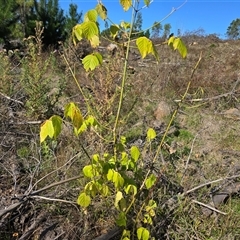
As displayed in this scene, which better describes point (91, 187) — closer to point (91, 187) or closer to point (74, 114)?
point (91, 187)

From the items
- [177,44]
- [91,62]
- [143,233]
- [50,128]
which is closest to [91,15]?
[91,62]

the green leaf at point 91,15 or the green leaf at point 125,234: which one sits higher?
the green leaf at point 91,15

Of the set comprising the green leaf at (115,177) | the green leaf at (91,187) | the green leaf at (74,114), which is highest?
the green leaf at (74,114)

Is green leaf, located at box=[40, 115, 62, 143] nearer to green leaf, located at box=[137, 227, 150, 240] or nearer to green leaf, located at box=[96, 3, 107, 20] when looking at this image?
green leaf, located at box=[96, 3, 107, 20]

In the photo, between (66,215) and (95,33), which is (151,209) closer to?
(66,215)

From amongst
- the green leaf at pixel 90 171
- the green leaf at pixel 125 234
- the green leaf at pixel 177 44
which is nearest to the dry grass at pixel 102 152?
the green leaf at pixel 90 171

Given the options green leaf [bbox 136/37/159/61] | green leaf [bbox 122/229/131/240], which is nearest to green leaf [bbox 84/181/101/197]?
green leaf [bbox 122/229/131/240]

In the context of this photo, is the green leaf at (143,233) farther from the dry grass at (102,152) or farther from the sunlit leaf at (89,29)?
the sunlit leaf at (89,29)

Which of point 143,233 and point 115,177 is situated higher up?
point 115,177

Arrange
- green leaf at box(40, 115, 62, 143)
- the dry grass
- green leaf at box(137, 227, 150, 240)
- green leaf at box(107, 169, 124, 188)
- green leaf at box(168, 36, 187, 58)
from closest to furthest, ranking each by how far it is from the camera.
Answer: green leaf at box(40, 115, 62, 143), green leaf at box(168, 36, 187, 58), green leaf at box(107, 169, 124, 188), green leaf at box(137, 227, 150, 240), the dry grass

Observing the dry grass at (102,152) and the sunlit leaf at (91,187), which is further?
the dry grass at (102,152)

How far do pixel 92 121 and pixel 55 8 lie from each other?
7.07 meters

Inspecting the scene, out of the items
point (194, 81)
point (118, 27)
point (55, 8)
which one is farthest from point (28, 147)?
point (55, 8)

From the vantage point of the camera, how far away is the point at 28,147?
119 inches
